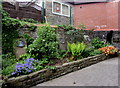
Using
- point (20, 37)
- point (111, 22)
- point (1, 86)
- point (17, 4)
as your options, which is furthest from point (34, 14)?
point (111, 22)

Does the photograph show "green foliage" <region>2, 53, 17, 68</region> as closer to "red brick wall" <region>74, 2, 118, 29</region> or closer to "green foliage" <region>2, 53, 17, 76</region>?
"green foliage" <region>2, 53, 17, 76</region>

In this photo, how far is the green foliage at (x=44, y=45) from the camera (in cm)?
339

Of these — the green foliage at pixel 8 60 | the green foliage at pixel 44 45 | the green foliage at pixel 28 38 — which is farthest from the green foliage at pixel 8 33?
the green foliage at pixel 44 45

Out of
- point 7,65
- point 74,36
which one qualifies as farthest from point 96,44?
point 7,65

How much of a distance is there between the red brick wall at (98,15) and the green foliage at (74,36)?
11.9 feet

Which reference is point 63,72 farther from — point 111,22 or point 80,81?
point 111,22

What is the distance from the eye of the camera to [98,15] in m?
8.56

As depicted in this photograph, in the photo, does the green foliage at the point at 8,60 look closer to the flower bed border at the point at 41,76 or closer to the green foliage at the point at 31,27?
the flower bed border at the point at 41,76

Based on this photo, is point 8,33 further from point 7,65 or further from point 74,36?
point 74,36

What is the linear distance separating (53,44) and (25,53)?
117 cm

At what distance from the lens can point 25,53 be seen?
3.74 m

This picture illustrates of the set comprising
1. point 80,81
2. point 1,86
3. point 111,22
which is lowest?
point 80,81

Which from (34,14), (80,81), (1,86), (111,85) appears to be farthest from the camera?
(34,14)

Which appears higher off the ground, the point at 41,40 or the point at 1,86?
the point at 41,40
